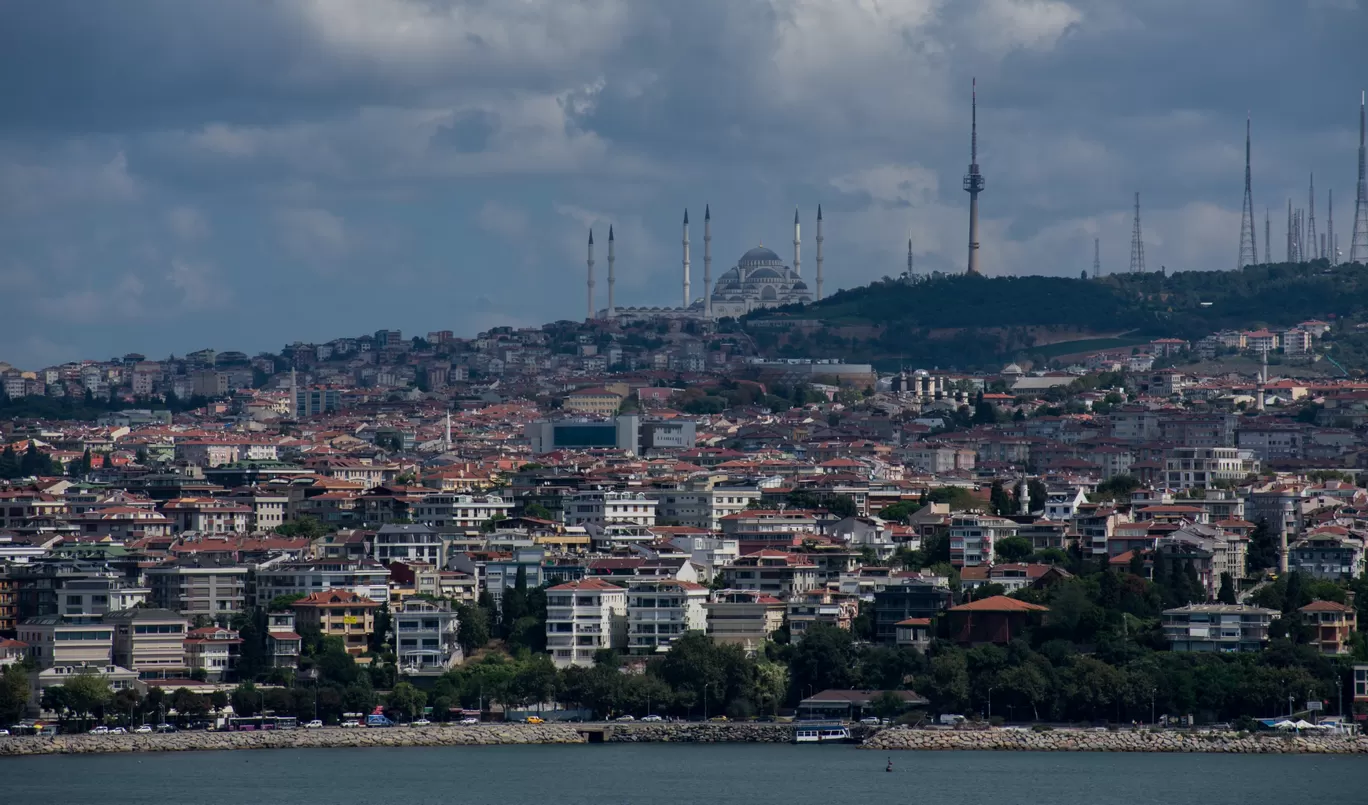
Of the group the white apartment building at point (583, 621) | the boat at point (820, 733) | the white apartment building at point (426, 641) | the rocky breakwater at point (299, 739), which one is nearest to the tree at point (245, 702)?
the rocky breakwater at point (299, 739)

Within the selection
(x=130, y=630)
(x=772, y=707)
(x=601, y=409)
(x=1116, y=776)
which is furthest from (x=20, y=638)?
(x=601, y=409)

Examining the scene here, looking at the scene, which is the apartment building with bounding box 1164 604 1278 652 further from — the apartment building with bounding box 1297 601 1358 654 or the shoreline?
the shoreline

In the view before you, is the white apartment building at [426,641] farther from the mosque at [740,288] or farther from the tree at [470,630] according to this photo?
the mosque at [740,288]

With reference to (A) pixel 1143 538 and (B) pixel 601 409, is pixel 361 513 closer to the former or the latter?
(A) pixel 1143 538

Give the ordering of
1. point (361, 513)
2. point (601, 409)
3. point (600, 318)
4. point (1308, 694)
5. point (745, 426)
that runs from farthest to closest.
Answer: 1. point (600, 318)
2. point (601, 409)
3. point (745, 426)
4. point (361, 513)
5. point (1308, 694)

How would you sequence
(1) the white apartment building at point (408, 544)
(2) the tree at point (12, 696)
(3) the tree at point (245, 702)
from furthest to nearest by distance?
(1) the white apartment building at point (408, 544), (3) the tree at point (245, 702), (2) the tree at point (12, 696)

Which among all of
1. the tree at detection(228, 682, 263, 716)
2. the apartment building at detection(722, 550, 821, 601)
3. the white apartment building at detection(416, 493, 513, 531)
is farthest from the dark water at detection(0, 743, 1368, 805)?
the white apartment building at detection(416, 493, 513, 531)
